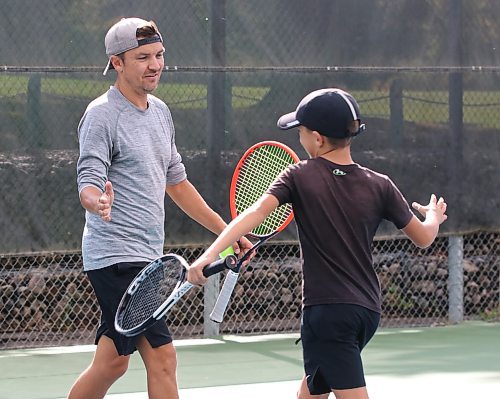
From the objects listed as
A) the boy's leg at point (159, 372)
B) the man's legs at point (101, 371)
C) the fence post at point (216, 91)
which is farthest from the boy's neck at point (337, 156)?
the fence post at point (216, 91)

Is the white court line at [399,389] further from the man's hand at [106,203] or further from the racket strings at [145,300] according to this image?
the man's hand at [106,203]

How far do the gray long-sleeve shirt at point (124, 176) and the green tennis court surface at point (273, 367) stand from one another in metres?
1.68

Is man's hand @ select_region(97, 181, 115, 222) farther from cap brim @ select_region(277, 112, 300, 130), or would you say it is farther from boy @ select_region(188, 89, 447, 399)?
cap brim @ select_region(277, 112, 300, 130)

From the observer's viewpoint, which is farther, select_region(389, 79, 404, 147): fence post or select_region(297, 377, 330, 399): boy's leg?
select_region(389, 79, 404, 147): fence post

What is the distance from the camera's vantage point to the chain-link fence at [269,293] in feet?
25.3

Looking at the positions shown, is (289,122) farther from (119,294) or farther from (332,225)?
(119,294)

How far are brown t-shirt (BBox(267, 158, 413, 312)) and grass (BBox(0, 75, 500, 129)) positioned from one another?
336 centimetres

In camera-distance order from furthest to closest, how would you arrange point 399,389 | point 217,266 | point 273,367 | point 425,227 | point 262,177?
point 273,367 < point 399,389 < point 262,177 < point 425,227 < point 217,266

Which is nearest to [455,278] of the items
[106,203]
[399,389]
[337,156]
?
[399,389]

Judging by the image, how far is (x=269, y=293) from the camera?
816 cm

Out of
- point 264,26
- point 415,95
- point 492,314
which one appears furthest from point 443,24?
point 492,314

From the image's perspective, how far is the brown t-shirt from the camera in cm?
396

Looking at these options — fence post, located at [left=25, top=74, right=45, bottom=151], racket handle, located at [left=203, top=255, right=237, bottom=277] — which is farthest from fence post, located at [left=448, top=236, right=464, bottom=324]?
racket handle, located at [left=203, top=255, right=237, bottom=277]

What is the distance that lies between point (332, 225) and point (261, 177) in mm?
992
